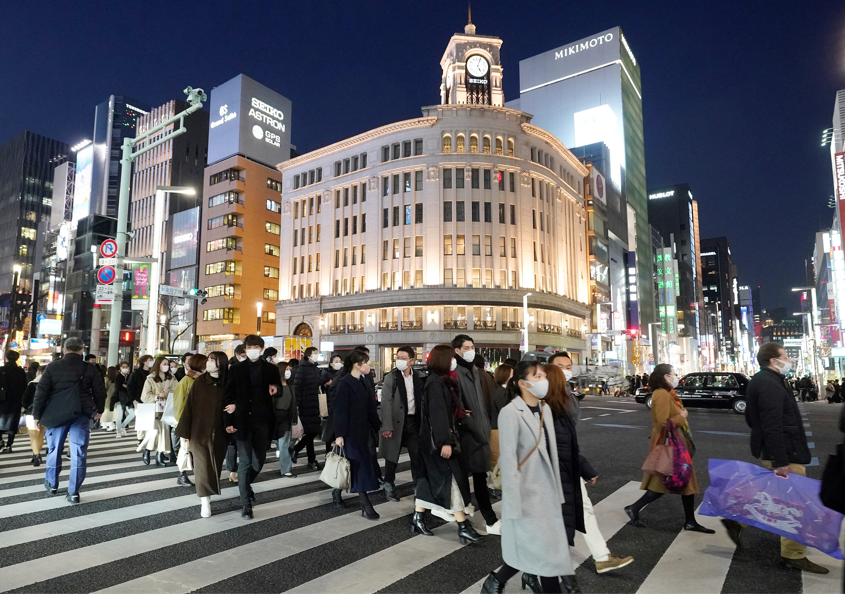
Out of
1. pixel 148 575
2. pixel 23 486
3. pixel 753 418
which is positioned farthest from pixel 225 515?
pixel 753 418

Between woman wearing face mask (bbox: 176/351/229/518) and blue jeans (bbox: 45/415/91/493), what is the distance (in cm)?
172

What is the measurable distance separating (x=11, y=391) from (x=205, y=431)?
279 inches

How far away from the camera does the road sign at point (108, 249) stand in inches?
614

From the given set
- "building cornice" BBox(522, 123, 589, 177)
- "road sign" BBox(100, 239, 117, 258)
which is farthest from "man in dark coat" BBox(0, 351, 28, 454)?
"building cornice" BBox(522, 123, 589, 177)

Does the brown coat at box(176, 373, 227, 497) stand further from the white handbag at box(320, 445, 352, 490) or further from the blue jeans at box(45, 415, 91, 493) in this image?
the blue jeans at box(45, 415, 91, 493)

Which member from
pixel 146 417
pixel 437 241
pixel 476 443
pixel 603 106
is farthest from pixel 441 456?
pixel 603 106

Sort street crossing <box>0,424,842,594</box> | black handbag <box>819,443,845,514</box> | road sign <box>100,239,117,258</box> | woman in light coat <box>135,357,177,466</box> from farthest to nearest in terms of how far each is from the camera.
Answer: road sign <box>100,239,117,258</box>
woman in light coat <box>135,357,177,466</box>
street crossing <box>0,424,842,594</box>
black handbag <box>819,443,845,514</box>

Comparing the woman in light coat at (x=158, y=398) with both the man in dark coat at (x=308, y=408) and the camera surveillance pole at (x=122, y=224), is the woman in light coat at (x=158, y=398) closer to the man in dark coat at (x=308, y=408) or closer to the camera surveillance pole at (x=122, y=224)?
the man in dark coat at (x=308, y=408)

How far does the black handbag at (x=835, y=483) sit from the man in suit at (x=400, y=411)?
14.4 ft

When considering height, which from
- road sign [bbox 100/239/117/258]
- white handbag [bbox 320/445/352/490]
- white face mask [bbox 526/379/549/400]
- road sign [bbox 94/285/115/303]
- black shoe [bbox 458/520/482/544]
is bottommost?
black shoe [bbox 458/520/482/544]

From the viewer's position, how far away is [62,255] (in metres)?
75.8

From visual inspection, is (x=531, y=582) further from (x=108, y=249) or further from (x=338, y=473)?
(x=108, y=249)

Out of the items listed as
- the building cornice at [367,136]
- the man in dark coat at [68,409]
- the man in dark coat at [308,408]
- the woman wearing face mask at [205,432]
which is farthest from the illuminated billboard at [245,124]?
the woman wearing face mask at [205,432]

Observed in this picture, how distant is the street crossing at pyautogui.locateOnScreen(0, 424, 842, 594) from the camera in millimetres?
4223
